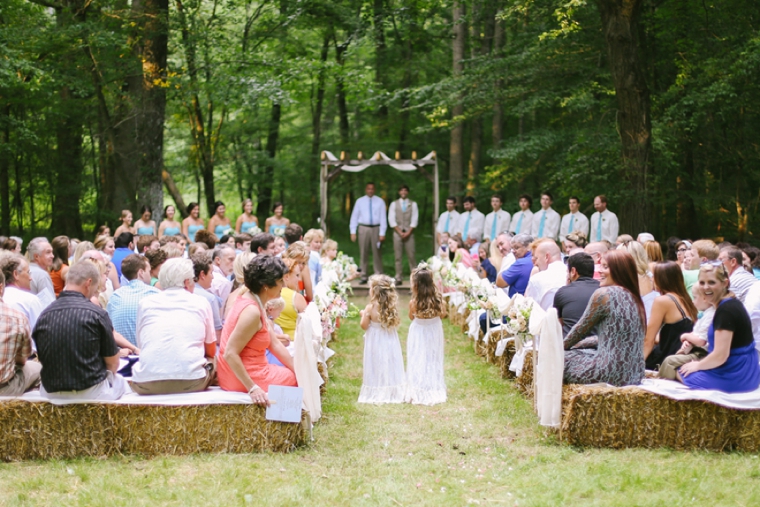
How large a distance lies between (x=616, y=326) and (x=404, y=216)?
1077 centimetres

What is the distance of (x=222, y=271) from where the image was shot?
795cm

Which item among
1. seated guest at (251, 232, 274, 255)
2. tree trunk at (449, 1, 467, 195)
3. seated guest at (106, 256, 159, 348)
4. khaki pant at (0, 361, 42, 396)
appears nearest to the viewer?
khaki pant at (0, 361, 42, 396)

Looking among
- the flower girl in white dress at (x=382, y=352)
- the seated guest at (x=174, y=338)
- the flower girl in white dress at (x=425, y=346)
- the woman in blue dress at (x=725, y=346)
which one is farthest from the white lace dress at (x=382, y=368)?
the woman in blue dress at (x=725, y=346)

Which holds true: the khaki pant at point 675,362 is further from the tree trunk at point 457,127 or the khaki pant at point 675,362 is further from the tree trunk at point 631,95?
the tree trunk at point 457,127

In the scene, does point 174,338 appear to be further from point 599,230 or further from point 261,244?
point 599,230

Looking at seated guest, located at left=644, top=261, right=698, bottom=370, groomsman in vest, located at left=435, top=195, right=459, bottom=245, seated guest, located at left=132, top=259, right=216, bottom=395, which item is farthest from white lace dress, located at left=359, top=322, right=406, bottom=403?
groomsman in vest, located at left=435, top=195, right=459, bottom=245

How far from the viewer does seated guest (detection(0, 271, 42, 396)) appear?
4781 millimetres

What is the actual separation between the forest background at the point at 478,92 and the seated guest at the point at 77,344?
653 cm

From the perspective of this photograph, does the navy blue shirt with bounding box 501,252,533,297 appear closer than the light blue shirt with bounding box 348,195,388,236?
Yes

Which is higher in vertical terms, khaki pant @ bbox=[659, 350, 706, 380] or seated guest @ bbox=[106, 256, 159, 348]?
seated guest @ bbox=[106, 256, 159, 348]

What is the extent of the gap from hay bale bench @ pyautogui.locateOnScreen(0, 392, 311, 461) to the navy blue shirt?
4.04m

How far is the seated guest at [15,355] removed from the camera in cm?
478

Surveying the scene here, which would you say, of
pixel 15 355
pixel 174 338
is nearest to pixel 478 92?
pixel 174 338

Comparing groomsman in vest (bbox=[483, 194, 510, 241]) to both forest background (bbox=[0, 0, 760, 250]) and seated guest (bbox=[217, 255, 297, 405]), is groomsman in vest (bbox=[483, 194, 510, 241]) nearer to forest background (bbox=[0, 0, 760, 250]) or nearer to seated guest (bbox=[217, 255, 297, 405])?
forest background (bbox=[0, 0, 760, 250])
